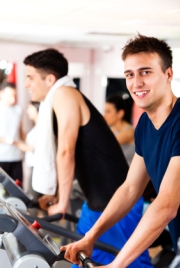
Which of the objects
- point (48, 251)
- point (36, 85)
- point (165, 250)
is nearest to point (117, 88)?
point (165, 250)

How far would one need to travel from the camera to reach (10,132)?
5020 mm

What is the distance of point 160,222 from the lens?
1549 mm

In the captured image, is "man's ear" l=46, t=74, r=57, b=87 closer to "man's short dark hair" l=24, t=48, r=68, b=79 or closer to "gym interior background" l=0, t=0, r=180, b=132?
"man's short dark hair" l=24, t=48, r=68, b=79

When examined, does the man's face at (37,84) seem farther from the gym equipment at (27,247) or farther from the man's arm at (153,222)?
the man's arm at (153,222)

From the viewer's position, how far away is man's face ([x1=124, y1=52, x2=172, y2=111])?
1775mm

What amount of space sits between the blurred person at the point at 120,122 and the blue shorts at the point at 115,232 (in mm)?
1684

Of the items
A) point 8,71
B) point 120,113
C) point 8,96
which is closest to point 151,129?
point 120,113

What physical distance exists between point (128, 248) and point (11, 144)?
3.45 meters

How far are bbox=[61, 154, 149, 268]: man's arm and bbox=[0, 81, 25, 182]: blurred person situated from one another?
312 cm

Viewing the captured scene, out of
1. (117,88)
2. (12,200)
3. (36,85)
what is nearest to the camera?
(12,200)

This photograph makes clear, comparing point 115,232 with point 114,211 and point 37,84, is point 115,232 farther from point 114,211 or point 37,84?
point 37,84

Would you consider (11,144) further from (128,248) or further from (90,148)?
(128,248)

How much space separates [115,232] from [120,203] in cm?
66

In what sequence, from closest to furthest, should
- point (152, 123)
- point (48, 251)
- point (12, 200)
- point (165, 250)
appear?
point (48, 251) < point (152, 123) < point (12, 200) < point (165, 250)
